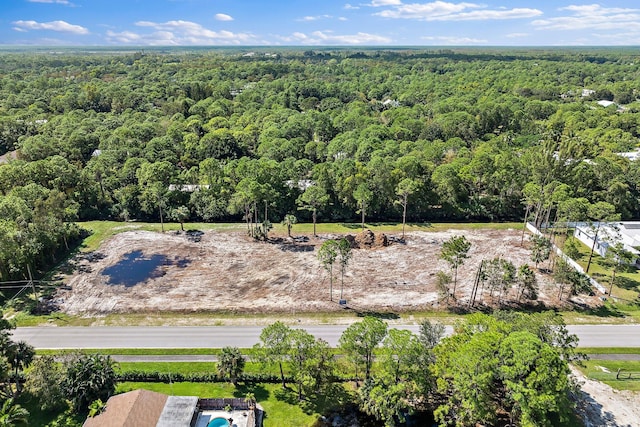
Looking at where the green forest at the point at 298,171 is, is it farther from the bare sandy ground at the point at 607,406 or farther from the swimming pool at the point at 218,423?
the swimming pool at the point at 218,423

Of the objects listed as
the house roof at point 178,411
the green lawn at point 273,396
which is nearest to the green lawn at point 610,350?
the green lawn at point 273,396

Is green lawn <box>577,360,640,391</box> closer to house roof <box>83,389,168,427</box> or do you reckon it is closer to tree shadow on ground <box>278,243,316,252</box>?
tree shadow on ground <box>278,243,316,252</box>

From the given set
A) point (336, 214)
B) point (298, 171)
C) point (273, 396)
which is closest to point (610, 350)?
point (273, 396)

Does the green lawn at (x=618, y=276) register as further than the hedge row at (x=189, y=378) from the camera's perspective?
Yes

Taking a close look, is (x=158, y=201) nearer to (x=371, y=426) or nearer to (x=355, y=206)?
(x=355, y=206)

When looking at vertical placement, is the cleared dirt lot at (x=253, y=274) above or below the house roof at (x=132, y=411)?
below

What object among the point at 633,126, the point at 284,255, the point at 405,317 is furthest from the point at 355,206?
the point at 633,126
